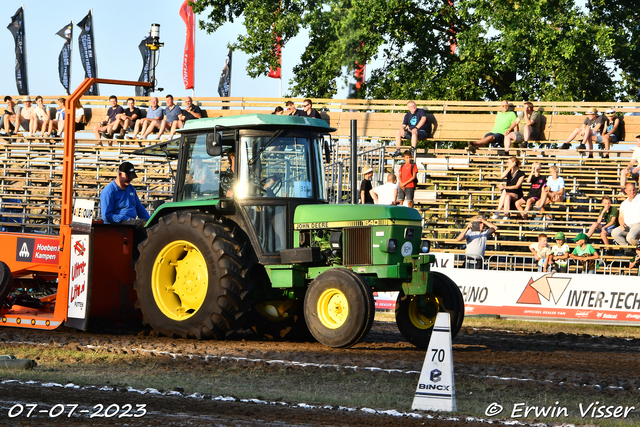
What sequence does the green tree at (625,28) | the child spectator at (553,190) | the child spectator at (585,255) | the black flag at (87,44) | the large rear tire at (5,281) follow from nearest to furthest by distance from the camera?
the large rear tire at (5,281)
the child spectator at (585,255)
the child spectator at (553,190)
the green tree at (625,28)
the black flag at (87,44)

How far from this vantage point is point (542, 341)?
10.8 m

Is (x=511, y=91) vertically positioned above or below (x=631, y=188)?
above

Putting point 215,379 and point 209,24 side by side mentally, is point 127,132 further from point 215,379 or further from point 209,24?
point 215,379

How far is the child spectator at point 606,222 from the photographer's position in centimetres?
1630

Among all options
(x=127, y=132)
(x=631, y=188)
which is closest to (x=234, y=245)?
(x=631, y=188)

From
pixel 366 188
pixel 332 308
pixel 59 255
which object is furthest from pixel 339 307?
pixel 366 188

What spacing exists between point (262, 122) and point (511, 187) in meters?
9.72

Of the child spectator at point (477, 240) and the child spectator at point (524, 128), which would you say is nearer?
the child spectator at point (477, 240)

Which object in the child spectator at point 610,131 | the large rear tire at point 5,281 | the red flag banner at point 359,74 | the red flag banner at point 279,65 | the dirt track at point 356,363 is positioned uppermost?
the red flag banner at point 279,65

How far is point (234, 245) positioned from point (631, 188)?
32.0 feet

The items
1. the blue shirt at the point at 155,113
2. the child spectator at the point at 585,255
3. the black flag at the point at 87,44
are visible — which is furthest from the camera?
the black flag at the point at 87,44

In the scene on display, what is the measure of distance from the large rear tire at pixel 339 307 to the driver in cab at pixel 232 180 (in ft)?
4.13

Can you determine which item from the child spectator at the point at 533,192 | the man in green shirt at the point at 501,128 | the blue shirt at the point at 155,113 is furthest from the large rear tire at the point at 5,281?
the man in green shirt at the point at 501,128

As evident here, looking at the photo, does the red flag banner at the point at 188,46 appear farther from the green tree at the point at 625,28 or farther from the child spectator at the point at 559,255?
the child spectator at the point at 559,255
